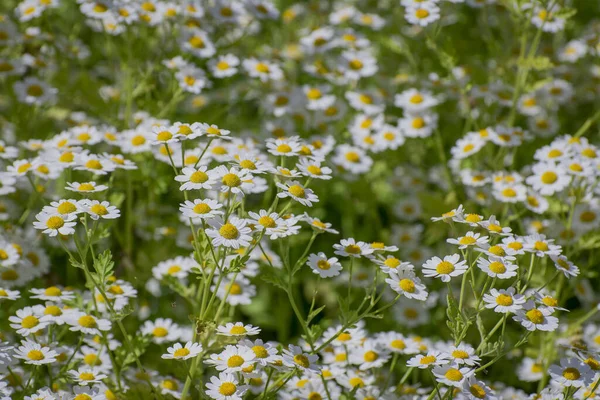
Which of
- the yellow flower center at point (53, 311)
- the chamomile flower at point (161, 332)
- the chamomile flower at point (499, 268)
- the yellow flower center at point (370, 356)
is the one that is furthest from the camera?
the chamomile flower at point (161, 332)

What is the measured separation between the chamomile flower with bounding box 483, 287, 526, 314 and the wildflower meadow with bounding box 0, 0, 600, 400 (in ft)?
0.04

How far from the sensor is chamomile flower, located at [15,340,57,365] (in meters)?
2.66

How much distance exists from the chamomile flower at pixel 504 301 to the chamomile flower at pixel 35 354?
144 cm

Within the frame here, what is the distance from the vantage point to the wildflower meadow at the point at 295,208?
2656mm

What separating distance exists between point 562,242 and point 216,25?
2.15 meters

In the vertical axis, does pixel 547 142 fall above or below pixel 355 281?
above

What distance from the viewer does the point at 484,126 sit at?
4.36 meters

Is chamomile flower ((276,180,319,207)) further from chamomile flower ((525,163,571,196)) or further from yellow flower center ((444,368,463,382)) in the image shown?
chamomile flower ((525,163,571,196))

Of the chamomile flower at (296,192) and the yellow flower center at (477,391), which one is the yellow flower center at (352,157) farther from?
the yellow flower center at (477,391)

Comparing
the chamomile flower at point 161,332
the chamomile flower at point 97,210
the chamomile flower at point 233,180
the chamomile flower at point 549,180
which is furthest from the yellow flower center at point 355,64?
the chamomile flower at point 97,210

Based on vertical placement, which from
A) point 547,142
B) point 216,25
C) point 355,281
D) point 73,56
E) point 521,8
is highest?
point 521,8

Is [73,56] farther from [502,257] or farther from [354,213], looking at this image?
[502,257]

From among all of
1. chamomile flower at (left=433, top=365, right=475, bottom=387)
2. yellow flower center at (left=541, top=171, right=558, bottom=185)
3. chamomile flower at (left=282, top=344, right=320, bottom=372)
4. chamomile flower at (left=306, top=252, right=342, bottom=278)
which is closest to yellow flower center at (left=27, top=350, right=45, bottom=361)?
chamomile flower at (left=282, top=344, right=320, bottom=372)

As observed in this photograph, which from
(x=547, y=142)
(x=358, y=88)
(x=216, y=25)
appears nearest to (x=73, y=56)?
(x=216, y=25)
